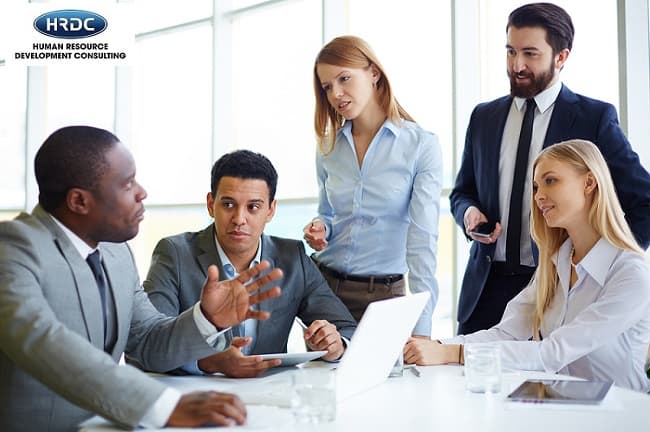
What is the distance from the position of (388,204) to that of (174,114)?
4.01 metres

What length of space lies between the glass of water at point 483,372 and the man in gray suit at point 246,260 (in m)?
0.66

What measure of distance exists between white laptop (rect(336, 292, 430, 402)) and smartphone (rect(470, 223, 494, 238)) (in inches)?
40.8

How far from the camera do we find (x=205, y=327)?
1.86m

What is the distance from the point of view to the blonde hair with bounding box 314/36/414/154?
116 inches

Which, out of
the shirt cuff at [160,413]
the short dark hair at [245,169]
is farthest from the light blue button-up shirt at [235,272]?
the shirt cuff at [160,413]

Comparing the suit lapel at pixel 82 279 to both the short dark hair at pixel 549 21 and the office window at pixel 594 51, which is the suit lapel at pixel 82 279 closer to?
the short dark hair at pixel 549 21

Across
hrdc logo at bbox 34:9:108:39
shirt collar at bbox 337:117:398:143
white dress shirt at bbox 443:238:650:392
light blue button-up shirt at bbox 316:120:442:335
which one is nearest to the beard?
light blue button-up shirt at bbox 316:120:442:335

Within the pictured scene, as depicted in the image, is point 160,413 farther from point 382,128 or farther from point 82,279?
point 382,128

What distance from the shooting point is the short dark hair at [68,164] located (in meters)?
1.67

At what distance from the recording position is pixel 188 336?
1.90 m

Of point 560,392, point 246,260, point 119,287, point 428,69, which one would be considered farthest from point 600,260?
point 428,69

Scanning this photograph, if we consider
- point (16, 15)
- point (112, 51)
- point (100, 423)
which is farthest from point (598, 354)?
point (16, 15)

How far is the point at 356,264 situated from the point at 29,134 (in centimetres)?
561

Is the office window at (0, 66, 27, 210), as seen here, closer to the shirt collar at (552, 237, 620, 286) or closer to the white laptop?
the shirt collar at (552, 237, 620, 286)
